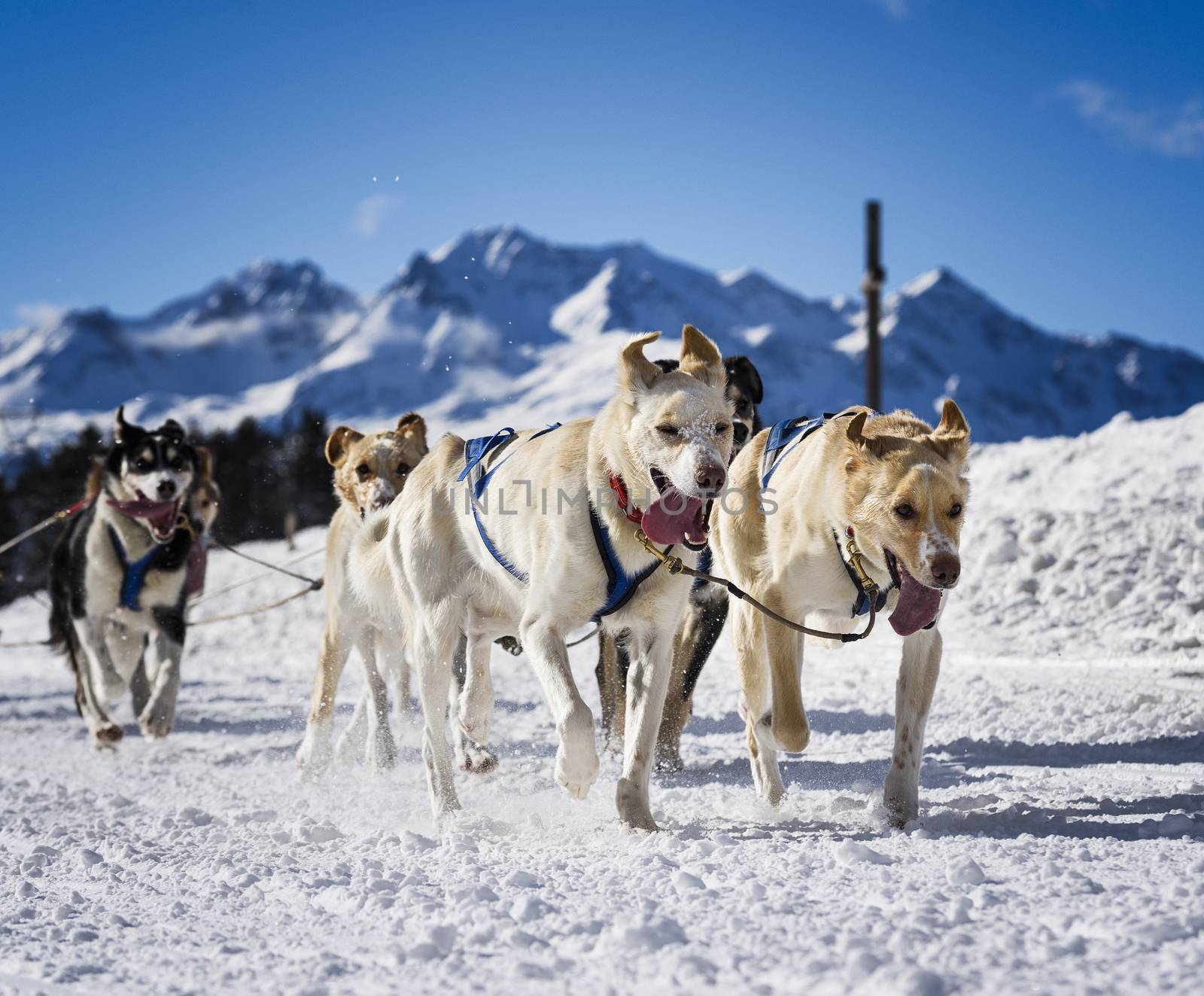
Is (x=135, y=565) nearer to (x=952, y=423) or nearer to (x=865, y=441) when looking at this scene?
(x=865, y=441)

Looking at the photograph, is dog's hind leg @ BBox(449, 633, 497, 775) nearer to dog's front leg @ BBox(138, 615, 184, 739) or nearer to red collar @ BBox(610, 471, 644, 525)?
red collar @ BBox(610, 471, 644, 525)

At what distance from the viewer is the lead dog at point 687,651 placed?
16.4ft

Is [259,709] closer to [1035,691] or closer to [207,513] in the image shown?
[207,513]

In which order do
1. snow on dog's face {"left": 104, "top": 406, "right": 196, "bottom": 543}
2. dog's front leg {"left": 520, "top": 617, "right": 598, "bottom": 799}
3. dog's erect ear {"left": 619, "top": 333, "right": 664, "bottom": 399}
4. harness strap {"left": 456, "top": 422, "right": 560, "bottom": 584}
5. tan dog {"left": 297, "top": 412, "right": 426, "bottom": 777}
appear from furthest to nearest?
snow on dog's face {"left": 104, "top": 406, "right": 196, "bottom": 543}, tan dog {"left": 297, "top": 412, "right": 426, "bottom": 777}, harness strap {"left": 456, "top": 422, "right": 560, "bottom": 584}, dog's erect ear {"left": 619, "top": 333, "right": 664, "bottom": 399}, dog's front leg {"left": 520, "top": 617, "right": 598, "bottom": 799}

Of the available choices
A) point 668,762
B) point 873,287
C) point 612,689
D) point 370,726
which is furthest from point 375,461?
point 873,287

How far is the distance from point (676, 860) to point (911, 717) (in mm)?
1098

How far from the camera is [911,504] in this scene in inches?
128

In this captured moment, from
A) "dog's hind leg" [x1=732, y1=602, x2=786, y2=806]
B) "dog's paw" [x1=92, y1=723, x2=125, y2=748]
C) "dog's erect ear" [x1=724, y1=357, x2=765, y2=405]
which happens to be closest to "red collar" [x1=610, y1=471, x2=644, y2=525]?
"dog's hind leg" [x1=732, y1=602, x2=786, y2=806]

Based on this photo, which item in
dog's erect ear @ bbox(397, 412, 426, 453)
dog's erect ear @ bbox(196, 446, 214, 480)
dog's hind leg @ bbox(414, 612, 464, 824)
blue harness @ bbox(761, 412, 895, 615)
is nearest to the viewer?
dog's hind leg @ bbox(414, 612, 464, 824)

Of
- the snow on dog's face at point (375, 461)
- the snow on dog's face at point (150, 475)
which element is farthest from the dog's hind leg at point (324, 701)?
the snow on dog's face at point (150, 475)

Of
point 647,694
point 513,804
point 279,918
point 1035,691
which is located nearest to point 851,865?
point 647,694

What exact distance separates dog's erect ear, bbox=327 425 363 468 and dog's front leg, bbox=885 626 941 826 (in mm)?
3243

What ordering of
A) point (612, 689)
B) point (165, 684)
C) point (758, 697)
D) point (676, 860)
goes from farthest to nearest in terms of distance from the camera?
point (165, 684)
point (612, 689)
point (758, 697)
point (676, 860)

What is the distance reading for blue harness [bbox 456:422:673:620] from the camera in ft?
11.2
